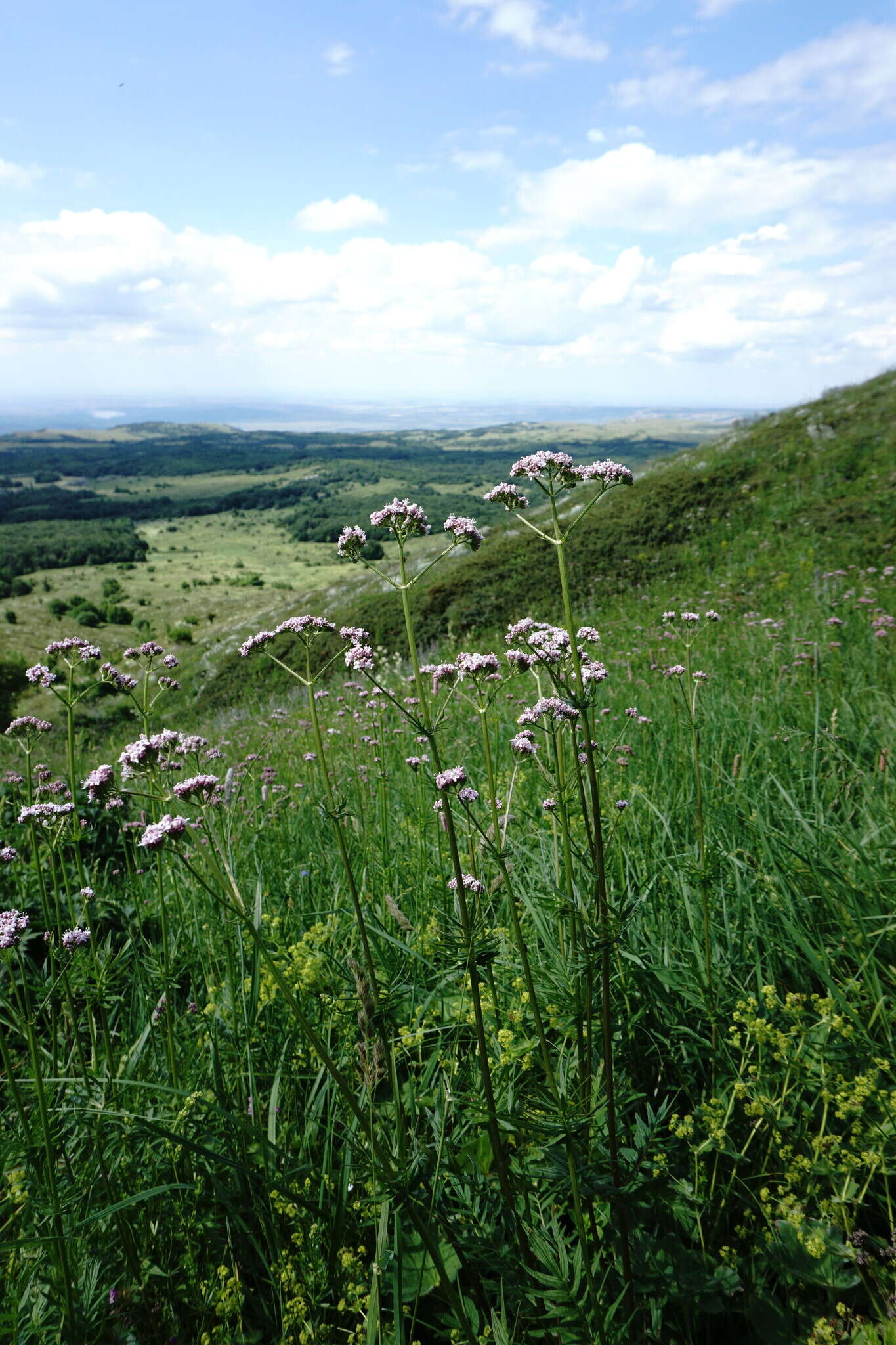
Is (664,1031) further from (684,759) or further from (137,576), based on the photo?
(137,576)

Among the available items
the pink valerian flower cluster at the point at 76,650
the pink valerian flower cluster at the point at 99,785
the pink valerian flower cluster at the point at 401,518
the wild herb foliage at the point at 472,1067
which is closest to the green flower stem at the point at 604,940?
the wild herb foliage at the point at 472,1067

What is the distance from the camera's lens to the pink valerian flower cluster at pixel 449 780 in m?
2.00

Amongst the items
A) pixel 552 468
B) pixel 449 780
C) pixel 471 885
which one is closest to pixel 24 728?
pixel 471 885

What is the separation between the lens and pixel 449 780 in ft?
6.79

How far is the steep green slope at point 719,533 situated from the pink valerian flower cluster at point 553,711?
13.1 m

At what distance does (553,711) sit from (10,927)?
206 centimetres

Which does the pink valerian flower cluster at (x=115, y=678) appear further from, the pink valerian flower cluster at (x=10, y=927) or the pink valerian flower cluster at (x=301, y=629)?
the pink valerian flower cluster at (x=10, y=927)

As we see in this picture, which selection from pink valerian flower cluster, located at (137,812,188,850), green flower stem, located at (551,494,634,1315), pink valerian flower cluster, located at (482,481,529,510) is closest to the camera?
green flower stem, located at (551,494,634,1315)

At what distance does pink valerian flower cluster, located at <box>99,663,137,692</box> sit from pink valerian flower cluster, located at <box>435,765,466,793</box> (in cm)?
195

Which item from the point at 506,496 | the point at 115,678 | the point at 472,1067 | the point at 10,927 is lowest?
the point at 472,1067

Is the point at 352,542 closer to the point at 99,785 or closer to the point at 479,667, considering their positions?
the point at 479,667

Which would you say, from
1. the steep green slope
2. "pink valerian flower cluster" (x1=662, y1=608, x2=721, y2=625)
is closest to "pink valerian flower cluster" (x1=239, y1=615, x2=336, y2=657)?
"pink valerian flower cluster" (x1=662, y1=608, x2=721, y2=625)

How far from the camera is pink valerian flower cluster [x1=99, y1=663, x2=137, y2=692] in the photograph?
3301 mm

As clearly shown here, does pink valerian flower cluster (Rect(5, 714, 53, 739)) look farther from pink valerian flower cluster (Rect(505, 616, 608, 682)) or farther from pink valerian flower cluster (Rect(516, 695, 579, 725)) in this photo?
pink valerian flower cluster (Rect(516, 695, 579, 725))
